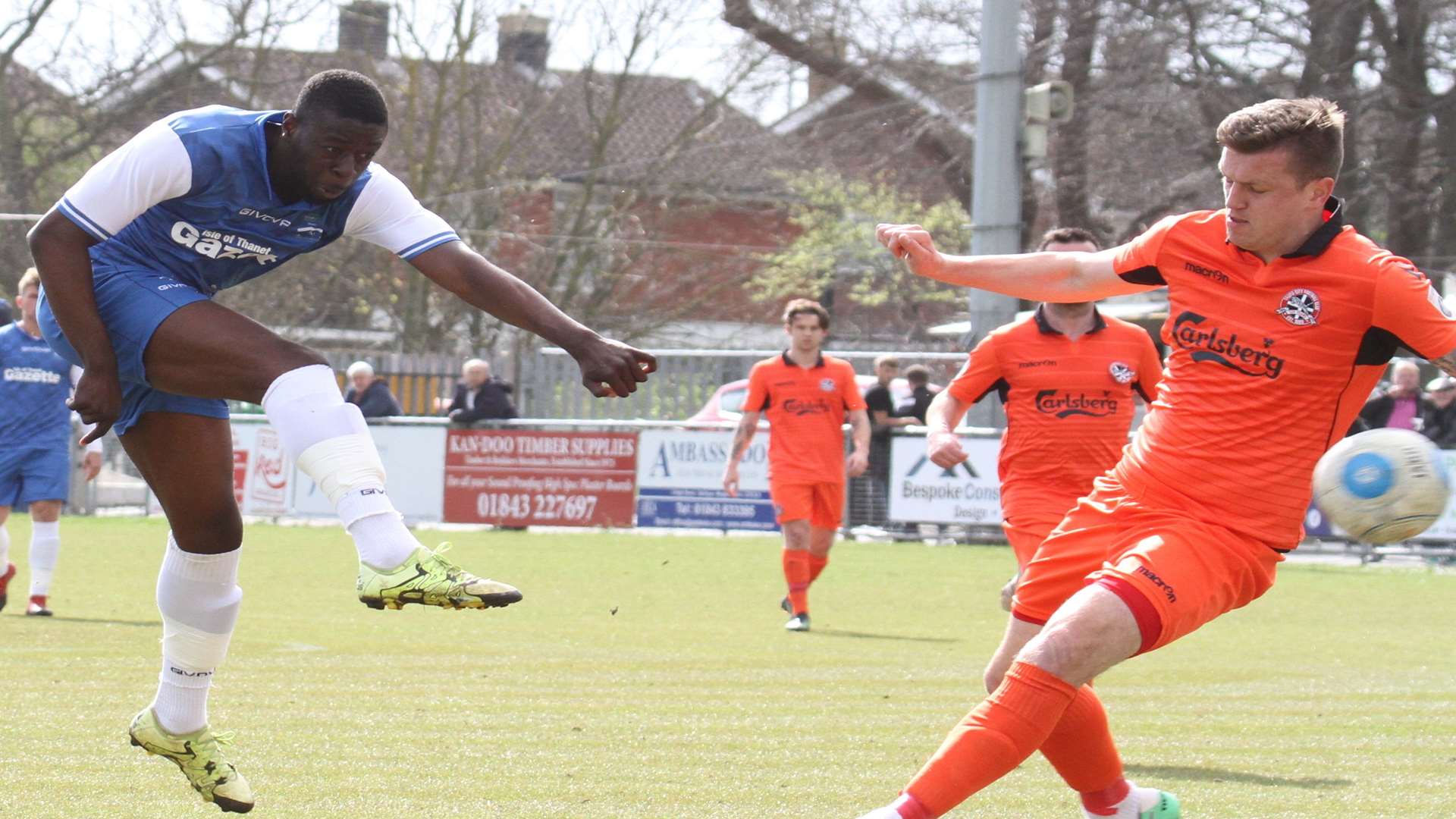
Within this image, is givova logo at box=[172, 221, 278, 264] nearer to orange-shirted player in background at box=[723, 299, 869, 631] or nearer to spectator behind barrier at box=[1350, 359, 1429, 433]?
orange-shirted player in background at box=[723, 299, 869, 631]

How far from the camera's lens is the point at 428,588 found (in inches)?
175

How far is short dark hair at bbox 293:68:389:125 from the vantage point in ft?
15.4

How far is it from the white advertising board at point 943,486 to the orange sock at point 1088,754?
13.8 m

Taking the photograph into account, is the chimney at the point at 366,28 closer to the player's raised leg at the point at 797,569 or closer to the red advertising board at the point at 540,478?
the red advertising board at the point at 540,478

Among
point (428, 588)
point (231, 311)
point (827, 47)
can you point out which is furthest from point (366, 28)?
point (428, 588)

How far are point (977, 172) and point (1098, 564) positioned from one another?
593 inches

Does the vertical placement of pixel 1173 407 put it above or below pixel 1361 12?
below

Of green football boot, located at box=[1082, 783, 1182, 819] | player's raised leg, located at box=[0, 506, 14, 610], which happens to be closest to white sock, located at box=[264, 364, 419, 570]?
green football boot, located at box=[1082, 783, 1182, 819]

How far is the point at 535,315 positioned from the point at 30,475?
25.8 feet

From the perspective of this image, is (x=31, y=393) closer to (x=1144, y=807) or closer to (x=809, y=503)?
(x=809, y=503)

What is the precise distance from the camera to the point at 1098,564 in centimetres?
479

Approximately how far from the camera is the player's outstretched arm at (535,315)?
15.6 ft

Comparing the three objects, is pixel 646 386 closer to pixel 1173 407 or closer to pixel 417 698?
pixel 417 698

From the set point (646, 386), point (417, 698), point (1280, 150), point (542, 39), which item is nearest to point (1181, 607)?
point (1280, 150)
